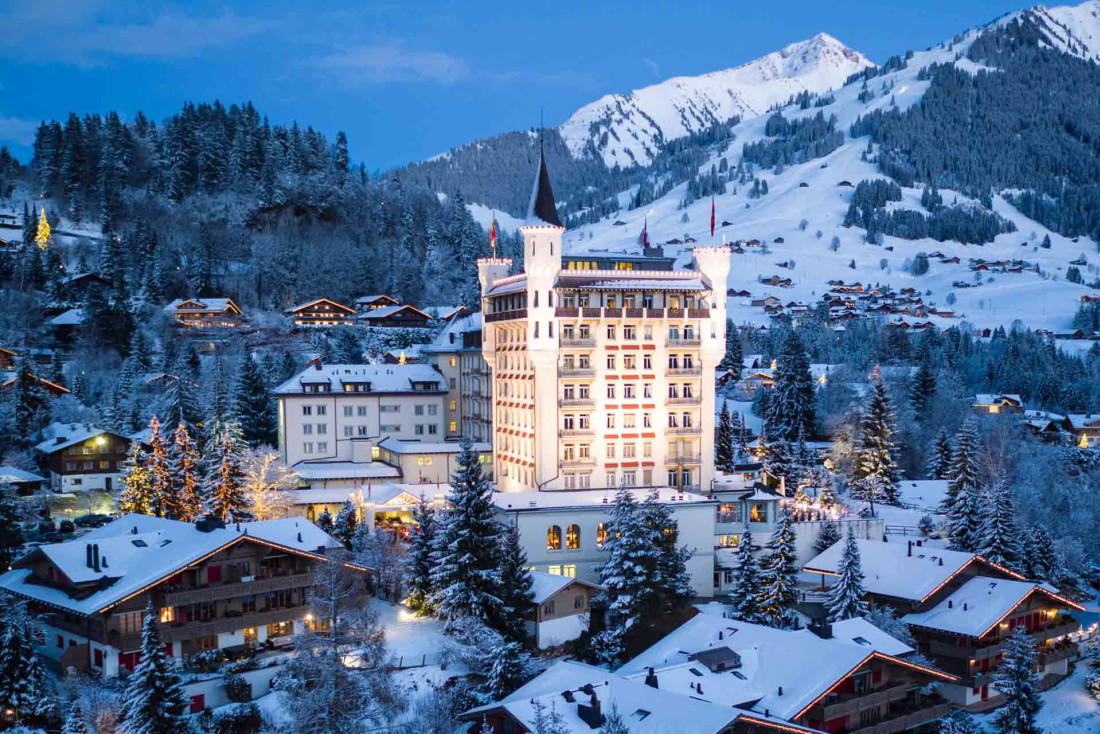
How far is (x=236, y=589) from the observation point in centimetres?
4559

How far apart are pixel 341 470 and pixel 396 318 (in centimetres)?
5048

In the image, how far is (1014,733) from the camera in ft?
148

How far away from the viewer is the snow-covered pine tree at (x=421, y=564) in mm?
52875

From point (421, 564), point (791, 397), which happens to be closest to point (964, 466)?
point (791, 397)

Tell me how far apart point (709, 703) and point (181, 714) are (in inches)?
747

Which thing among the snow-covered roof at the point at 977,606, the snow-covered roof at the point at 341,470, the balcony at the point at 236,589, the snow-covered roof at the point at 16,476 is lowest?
the snow-covered roof at the point at 977,606

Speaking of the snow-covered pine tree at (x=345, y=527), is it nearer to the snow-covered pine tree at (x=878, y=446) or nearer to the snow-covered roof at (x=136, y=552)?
the snow-covered roof at (x=136, y=552)

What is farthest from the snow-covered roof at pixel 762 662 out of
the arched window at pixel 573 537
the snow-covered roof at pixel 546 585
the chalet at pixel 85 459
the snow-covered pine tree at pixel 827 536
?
the chalet at pixel 85 459

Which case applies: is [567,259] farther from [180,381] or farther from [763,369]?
[763,369]

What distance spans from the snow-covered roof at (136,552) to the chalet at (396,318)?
74.4 m

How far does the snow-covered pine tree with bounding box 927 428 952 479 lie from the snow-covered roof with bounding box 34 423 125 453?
70.1m

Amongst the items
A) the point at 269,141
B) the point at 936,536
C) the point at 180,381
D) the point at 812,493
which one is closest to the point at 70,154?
the point at 269,141

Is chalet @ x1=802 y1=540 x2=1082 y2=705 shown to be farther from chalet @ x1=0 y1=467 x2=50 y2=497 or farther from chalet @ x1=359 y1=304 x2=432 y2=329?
chalet @ x1=359 y1=304 x2=432 y2=329

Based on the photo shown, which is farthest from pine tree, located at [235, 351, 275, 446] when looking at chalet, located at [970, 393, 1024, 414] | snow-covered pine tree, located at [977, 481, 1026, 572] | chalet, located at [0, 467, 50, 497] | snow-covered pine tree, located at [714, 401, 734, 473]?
chalet, located at [970, 393, 1024, 414]
